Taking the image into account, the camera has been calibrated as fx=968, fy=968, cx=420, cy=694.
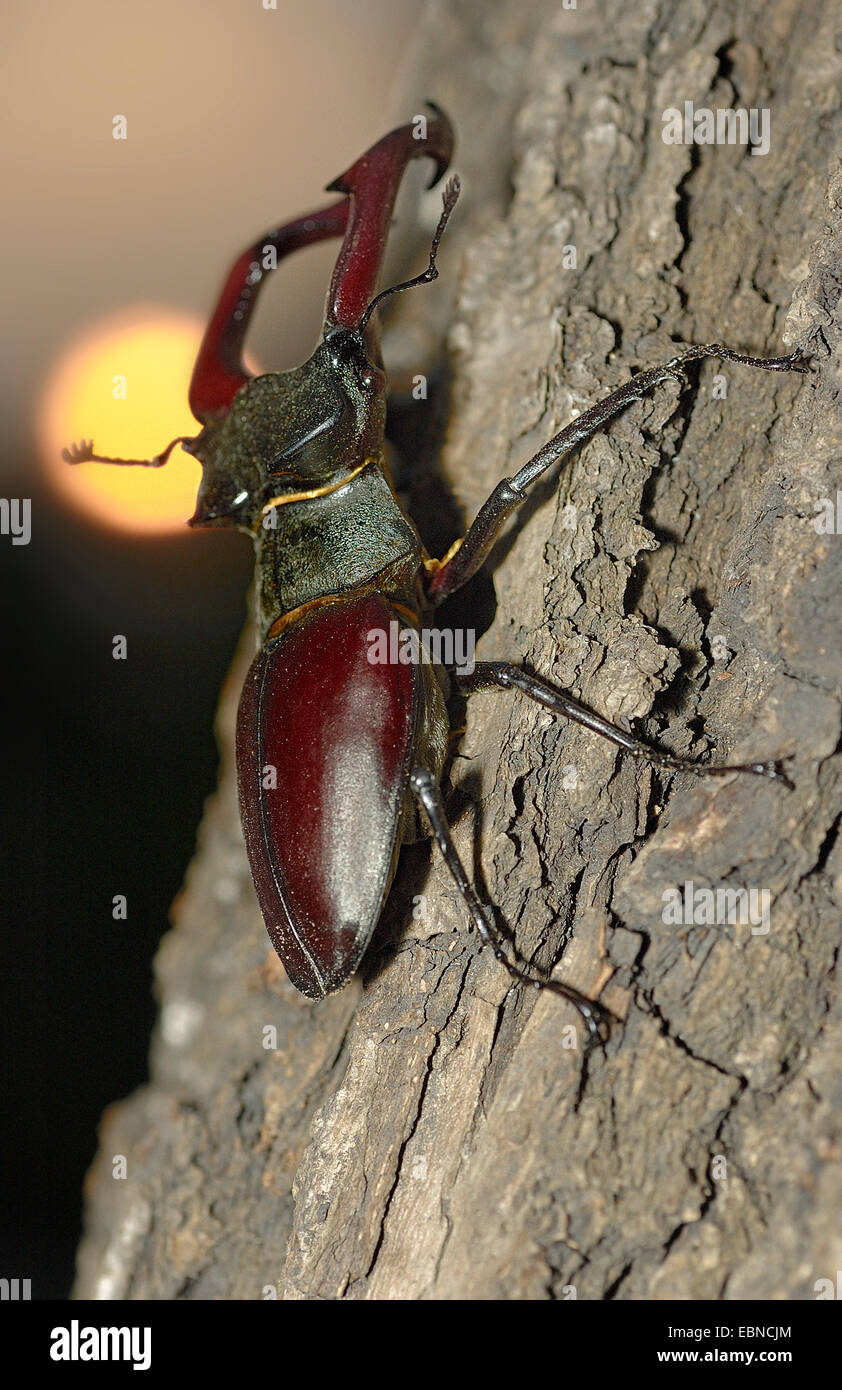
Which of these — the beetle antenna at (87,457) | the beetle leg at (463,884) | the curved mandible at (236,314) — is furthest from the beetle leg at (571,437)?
the beetle antenna at (87,457)

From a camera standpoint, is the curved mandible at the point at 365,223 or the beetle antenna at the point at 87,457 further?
the beetle antenna at the point at 87,457

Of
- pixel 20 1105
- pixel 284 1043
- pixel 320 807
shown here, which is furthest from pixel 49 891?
pixel 320 807

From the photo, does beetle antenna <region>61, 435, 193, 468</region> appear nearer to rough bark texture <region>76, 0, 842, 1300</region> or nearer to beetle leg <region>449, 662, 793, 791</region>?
rough bark texture <region>76, 0, 842, 1300</region>

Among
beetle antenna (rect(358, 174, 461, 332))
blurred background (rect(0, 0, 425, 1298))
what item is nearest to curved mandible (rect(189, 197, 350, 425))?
blurred background (rect(0, 0, 425, 1298))

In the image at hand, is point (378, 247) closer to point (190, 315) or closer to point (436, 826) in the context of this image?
point (436, 826)

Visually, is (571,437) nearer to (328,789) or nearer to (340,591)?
(340,591)

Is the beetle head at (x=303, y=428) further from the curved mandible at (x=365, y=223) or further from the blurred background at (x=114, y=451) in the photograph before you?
the blurred background at (x=114, y=451)
